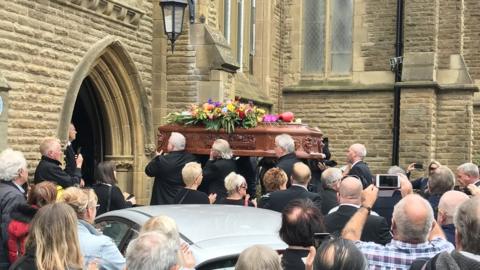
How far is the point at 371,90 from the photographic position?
18.5 m

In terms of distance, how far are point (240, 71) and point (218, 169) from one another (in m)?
9.84

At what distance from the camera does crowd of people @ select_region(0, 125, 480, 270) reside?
10.2ft

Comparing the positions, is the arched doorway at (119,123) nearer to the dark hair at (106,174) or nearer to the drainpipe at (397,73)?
the dark hair at (106,174)

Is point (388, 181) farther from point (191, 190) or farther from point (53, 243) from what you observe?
point (53, 243)

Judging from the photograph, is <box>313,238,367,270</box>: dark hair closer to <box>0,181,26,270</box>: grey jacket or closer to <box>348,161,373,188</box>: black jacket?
<box>0,181,26,270</box>: grey jacket

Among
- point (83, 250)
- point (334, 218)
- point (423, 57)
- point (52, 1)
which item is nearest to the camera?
point (83, 250)

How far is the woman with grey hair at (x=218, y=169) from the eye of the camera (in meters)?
7.57

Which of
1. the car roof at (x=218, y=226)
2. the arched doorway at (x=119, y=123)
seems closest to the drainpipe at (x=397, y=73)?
the arched doorway at (x=119, y=123)

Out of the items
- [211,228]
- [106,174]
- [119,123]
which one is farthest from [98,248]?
[119,123]

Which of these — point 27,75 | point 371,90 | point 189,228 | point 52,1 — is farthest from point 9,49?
point 371,90

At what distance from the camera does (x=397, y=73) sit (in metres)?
18.0

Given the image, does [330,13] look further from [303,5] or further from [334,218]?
[334,218]

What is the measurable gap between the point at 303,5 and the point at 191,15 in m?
7.07

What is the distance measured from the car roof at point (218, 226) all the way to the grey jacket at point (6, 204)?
672 millimetres
